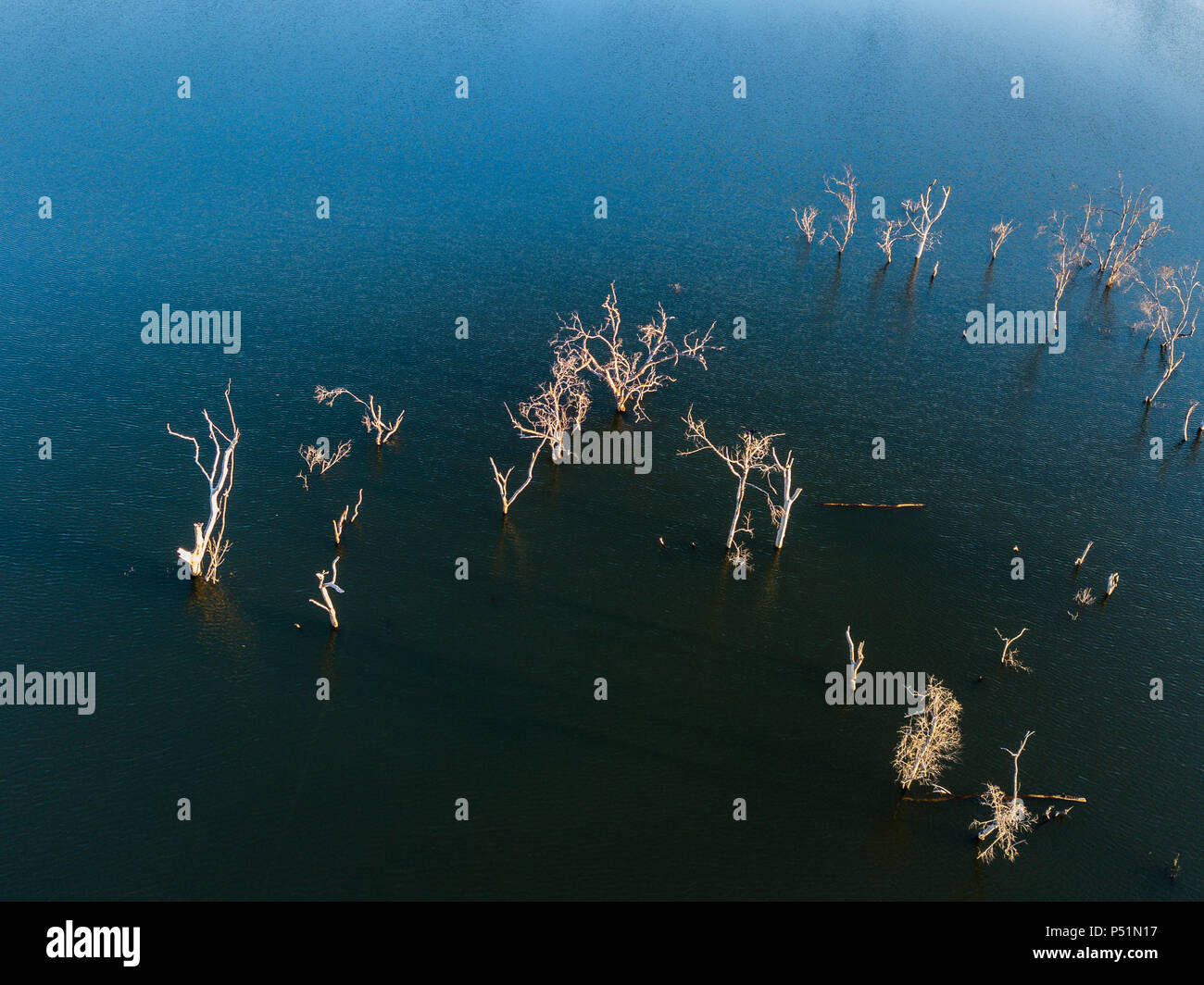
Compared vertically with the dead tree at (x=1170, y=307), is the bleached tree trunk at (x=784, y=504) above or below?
below

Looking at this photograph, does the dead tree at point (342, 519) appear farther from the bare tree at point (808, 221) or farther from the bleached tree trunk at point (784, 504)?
the bare tree at point (808, 221)

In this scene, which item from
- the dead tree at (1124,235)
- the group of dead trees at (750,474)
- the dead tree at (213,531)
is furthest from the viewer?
the dead tree at (1124,235)

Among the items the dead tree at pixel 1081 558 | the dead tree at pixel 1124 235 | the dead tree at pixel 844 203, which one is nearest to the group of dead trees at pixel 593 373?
the dead tree at pixel 844 203

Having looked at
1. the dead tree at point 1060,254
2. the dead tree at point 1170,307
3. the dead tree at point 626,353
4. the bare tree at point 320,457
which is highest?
the dead tree at point 1060,254

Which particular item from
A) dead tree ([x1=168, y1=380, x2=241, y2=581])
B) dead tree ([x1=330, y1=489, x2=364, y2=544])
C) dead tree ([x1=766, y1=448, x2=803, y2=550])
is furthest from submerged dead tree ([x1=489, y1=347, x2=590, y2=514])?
dead tree ([x1=168, y1=380, x2=241, y2=581])

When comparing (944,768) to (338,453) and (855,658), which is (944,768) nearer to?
(855,658)

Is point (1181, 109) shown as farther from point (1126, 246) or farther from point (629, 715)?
point (629, 715)

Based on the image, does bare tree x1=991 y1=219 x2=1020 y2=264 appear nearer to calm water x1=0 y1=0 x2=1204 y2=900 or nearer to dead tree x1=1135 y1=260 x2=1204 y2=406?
calm water x1=0 y1=0 x2=1204 y2=900

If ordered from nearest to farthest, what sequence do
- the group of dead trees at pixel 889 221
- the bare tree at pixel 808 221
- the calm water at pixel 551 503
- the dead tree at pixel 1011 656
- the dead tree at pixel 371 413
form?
1. the calm water at pixel 551 503
2. the dead tree at pixel 1011 656
3. the dead tree at pixel 371 413
4. the group of dead trees at pixel 889 221
5. the bare tree at pixel 808 221
